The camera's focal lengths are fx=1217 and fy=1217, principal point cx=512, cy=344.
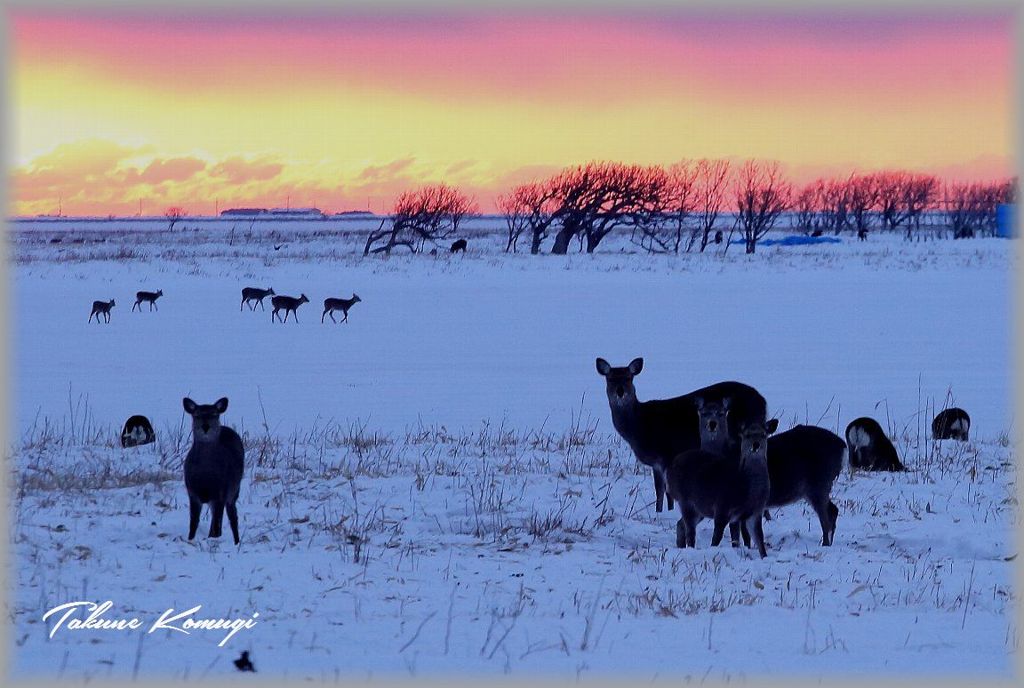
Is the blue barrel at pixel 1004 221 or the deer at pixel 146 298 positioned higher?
the blue barrel at pixel 1004 221

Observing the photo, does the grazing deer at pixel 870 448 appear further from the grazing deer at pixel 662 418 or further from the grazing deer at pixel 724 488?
the grazing deer at pixel 724 488

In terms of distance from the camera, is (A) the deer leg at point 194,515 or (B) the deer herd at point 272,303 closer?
(A) the deer leg at point 194,515

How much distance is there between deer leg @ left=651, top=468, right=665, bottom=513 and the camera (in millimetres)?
8812

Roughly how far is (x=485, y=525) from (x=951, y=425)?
5.68 m

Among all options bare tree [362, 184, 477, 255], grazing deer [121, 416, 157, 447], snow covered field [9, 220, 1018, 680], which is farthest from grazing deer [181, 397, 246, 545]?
bare tree [362, 184, 477, 255]

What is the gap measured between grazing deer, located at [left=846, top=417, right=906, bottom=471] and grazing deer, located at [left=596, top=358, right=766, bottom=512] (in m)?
1.46

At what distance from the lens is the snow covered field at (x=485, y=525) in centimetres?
580

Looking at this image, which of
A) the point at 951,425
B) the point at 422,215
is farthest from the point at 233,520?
the point at 422,215

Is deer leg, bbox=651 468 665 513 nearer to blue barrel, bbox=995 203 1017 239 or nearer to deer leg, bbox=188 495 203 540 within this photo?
deer leg, bbox=188 495 203 540

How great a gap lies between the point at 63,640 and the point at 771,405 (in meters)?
10.3

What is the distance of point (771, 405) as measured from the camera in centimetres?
1459

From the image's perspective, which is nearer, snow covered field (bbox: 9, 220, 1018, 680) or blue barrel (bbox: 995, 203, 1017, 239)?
snow covered field (bbox: 9, 220, 1018, 680)

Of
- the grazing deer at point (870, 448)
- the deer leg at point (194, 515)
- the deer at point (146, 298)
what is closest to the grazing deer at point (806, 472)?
the grazing deer at point (870, 448)

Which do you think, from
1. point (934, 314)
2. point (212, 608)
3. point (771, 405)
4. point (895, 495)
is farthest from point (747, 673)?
point (934, 314)
